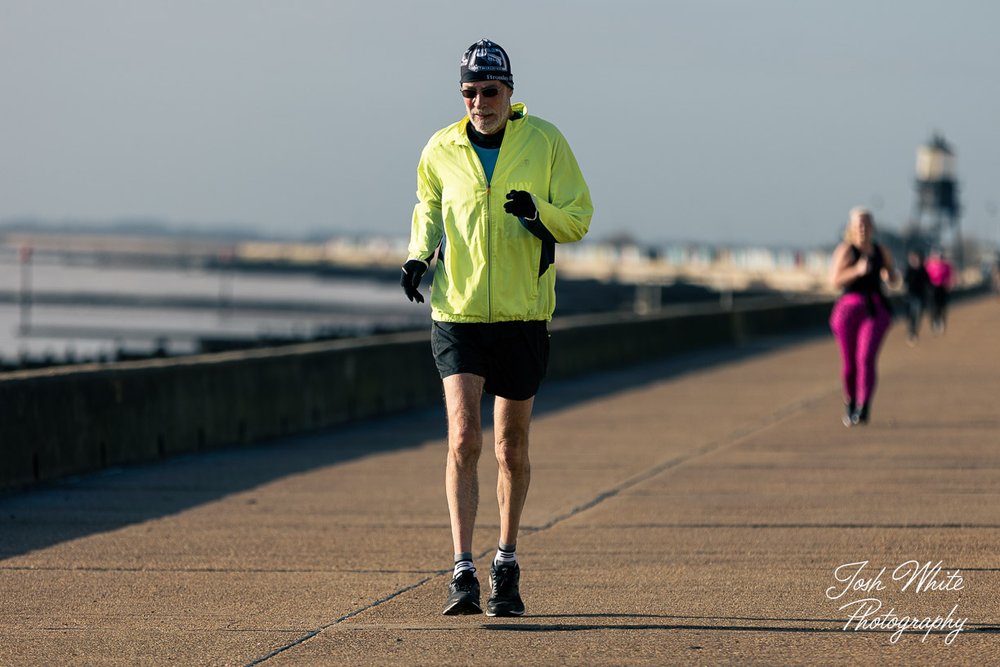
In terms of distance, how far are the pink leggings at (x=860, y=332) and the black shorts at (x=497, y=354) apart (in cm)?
859

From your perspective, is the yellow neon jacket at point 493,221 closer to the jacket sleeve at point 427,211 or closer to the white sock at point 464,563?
the jacket sleeve at point 427,211

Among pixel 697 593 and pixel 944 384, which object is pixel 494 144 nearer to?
pixel 697 593

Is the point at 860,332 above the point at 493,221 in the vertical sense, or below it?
below

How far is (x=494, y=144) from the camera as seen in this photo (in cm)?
726

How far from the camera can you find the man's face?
23.4ft

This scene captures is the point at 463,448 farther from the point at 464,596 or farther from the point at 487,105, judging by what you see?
the point at 487,105

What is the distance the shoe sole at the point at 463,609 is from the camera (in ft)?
23.7

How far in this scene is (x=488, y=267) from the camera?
7.23 metres

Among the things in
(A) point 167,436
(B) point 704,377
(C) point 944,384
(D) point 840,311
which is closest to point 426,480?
(A) point 167,436

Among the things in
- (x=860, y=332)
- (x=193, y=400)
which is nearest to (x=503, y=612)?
(x=193, y=400)

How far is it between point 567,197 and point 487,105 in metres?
0.48

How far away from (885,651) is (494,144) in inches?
93.5
